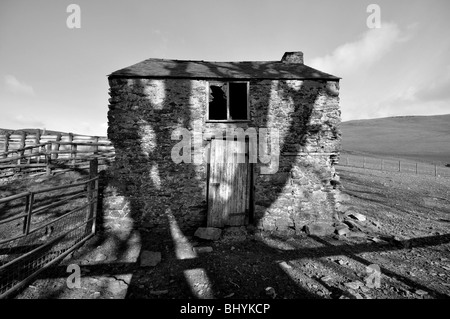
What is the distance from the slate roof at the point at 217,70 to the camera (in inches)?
262

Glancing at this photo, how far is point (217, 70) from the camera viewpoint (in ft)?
24.4

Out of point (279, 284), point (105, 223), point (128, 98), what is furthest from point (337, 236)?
point (128, 98)

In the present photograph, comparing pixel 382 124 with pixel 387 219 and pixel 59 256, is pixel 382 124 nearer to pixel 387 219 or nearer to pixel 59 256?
pixel 387 219

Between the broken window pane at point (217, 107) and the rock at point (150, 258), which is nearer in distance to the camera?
the rock at point (150, 258)

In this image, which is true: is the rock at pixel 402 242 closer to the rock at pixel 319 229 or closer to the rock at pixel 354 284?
the rock at pixel 319 229

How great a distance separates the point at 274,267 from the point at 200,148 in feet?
13.6

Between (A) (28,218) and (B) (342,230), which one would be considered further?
(B) (342,230)

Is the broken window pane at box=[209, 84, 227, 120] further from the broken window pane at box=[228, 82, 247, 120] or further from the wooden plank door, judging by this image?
the wooden plank door

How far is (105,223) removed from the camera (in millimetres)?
6336

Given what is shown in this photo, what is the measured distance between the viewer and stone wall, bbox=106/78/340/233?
6.50 m

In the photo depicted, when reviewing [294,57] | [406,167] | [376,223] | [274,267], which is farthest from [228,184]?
[406,167]

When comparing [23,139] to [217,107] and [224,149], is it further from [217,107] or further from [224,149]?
[224,149]

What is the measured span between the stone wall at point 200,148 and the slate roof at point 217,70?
0.22 m

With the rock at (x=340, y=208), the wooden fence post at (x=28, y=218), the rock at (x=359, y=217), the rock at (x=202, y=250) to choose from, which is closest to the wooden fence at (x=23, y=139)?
the wooden fence post at (x=28, y=218)
